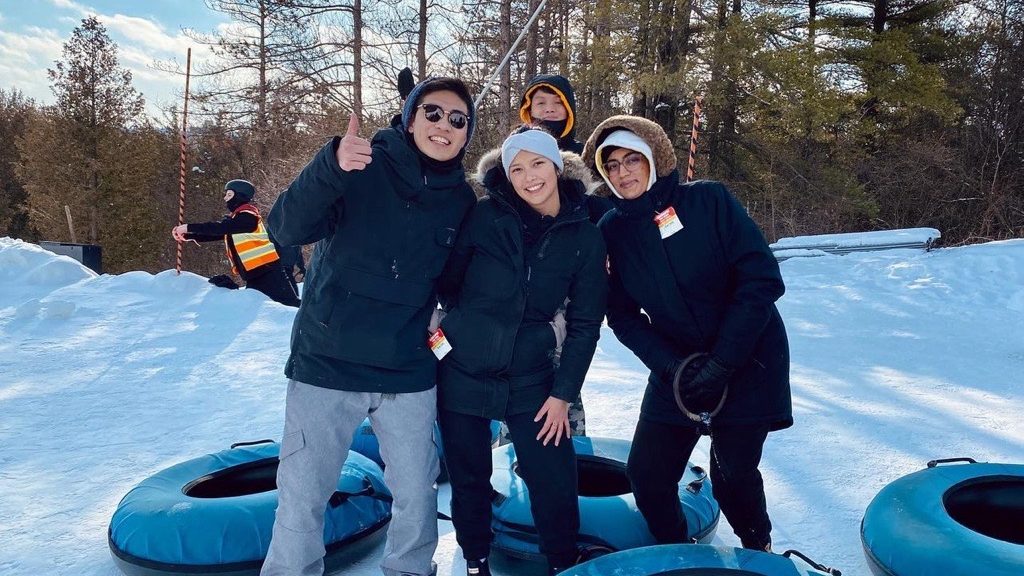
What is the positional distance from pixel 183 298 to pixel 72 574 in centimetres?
573

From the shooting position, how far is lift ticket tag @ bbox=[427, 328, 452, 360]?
210cm

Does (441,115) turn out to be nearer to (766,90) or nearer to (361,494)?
(361,494)

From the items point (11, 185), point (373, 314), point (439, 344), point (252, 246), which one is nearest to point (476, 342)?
point (439, 344)

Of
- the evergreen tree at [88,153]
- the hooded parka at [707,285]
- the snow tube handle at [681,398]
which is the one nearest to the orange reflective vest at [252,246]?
the hooded parka at [707,285]

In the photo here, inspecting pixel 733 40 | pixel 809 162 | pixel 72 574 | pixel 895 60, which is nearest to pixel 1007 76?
pixel 895 60

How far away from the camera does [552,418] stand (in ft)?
6.82

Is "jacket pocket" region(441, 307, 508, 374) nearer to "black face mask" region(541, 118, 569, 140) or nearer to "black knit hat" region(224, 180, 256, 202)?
"black face mask" region(541, 118, 569, 140)

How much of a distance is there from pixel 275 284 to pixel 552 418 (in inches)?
219

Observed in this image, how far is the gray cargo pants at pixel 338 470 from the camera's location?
1.99 m

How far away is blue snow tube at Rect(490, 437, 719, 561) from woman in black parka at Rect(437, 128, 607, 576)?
16 cm

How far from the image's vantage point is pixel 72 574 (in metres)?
2.38

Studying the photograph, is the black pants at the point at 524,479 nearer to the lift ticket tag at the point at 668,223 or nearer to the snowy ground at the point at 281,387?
the snowy ground at the point at 281,387

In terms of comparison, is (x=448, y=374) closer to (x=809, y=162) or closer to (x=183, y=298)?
(x=183, y=298)

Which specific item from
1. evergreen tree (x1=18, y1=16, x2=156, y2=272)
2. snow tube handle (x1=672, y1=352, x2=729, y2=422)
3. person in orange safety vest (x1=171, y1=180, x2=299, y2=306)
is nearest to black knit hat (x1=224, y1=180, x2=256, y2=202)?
person in orange safety vest (x1=171, y1=180, x2=299, y2=306)
